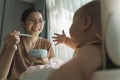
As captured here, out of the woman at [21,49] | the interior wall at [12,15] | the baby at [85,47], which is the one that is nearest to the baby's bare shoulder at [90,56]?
the baby at [85,47]

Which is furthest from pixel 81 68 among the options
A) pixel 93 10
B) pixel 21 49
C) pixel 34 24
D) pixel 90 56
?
pixel 34 24

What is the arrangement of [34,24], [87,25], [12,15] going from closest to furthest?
[87,25], [34,24], [12,15]

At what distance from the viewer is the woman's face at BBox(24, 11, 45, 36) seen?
125 cm

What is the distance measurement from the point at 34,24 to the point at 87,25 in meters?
0.73

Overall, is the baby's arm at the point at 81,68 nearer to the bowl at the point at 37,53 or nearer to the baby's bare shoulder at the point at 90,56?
the baby's bare shoulder at the point at 90,56

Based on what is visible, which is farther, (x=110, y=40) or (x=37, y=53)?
(x=37, y=53)

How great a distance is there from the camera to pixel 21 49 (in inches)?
45.0

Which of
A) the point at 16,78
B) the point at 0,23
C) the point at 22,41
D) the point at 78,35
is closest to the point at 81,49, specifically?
the point at 78,35

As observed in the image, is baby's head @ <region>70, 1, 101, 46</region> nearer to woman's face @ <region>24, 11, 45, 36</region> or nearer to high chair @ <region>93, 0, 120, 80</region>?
high chair @ <region>93, 0, 120, 80</region>

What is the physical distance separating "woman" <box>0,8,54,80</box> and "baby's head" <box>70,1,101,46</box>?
17.4 inches

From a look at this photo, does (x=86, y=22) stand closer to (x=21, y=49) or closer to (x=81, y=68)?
(x=81, y=68)

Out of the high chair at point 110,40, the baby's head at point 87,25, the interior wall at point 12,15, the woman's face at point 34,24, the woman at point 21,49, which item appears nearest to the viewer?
the high chair at point 110,40

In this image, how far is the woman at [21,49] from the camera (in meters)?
1.00

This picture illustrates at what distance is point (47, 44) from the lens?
1.25 meters
